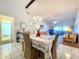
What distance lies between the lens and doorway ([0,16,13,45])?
21.5ft

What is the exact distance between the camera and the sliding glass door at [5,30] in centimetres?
656

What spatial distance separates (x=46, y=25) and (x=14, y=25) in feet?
18.3

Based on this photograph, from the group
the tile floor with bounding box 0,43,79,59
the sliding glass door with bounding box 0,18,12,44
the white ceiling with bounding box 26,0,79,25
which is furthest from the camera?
the sliding glass door with bounding box 0,18,12,44

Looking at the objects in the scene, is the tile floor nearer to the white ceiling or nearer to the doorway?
the doorway

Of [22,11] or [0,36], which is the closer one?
[0,36]

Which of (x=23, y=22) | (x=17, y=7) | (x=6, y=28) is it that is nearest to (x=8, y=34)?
(x=6, y=28)

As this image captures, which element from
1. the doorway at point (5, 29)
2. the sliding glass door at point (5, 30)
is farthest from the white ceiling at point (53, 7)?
the sliding glass door at point (5, 30)

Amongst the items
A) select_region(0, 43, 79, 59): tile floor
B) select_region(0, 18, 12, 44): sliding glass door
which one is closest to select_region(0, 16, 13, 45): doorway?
select_region(0, 18, 12, 44): sliding glass door

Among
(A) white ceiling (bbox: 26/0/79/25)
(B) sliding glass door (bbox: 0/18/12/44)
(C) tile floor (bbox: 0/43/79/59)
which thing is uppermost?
(A) white ceiling (bbox: 26/0/79/25)

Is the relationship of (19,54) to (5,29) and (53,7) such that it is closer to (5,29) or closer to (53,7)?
(5,29)

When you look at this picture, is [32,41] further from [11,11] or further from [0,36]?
[11,11]

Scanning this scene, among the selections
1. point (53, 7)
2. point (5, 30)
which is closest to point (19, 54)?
point (5, 30)

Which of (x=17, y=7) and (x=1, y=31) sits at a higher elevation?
(x=17, y=7)

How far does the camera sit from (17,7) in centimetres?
757
